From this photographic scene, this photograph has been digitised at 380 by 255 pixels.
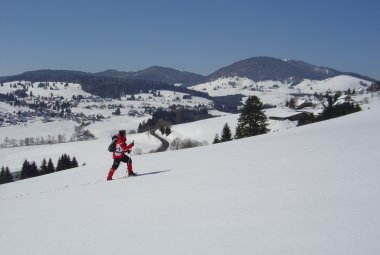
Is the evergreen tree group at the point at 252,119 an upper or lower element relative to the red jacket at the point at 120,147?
lower

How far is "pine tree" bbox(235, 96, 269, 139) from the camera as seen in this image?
54.1 m

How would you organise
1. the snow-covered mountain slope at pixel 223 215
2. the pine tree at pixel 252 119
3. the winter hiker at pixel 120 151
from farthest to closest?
the pine tree at pixel 252 119 < the winter hiker at pixel 120 151 < the snow-covered mountain slope at pixel 223 215

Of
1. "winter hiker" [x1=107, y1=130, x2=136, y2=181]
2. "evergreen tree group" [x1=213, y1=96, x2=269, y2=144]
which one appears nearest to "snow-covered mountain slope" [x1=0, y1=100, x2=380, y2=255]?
"winter hiker" [x1=107, y1=130, x2=136, y2=181]

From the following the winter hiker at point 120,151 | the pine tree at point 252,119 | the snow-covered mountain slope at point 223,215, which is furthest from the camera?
the pine tree at point 252,119

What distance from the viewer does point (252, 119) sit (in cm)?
5453

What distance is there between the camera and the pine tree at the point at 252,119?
178ft

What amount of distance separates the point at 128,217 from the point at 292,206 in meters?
2.96

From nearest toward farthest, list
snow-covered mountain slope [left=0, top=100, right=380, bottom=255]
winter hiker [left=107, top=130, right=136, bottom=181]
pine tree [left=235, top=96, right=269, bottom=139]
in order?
snow-covered mountain slope [left=0, top=100, right=380, bottom=255] → winter hiker [left=107, top=130, right=136, bottom=181] → pine tree [left=235, top=96, right=269, bottom=139]

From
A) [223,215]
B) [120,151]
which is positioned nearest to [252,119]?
[120,151]

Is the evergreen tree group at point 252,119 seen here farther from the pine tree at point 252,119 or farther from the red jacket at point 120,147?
the red jacket at point 120,147

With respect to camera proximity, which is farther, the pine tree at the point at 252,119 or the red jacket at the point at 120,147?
the pine tree at the point at 252,119

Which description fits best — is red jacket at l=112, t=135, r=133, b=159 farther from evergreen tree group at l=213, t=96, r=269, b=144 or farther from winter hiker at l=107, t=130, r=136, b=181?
evergreen tree group at l=213, t=96, r=269, b=144

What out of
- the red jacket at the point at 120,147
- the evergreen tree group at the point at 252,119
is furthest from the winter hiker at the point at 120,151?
the evergreen tree group at the point at 252,119

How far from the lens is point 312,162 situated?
11734mm
